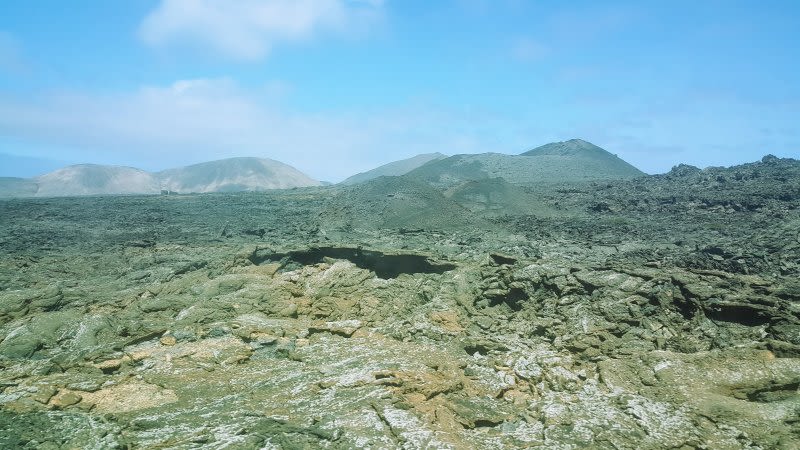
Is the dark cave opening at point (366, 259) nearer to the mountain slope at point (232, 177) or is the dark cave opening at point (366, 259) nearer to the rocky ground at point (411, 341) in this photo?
the rocky ground at point (411, 341)

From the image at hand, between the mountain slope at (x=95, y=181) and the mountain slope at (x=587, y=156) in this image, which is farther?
the mountain slope at (x=95, y=181)

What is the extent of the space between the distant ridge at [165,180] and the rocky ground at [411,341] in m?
60.0

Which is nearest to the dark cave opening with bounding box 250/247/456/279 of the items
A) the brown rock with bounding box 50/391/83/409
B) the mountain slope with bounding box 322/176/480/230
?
the mountain slope with bounding box 322/176/480/230

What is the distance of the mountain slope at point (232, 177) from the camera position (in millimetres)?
74688

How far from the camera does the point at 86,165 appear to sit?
75.7 metres

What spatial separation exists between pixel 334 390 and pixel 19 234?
17956 millimetres

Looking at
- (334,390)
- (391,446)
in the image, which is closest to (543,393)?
(391,446)

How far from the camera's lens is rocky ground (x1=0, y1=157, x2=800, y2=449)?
6.20 metres

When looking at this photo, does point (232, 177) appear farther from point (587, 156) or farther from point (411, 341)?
point (411, 341)

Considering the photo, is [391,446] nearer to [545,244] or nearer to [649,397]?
[649,397]

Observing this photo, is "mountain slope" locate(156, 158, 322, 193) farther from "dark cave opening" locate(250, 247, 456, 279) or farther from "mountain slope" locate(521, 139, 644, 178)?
"dark cave opening" locate(250, 247, 456, 279)

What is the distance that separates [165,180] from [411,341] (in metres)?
82.9

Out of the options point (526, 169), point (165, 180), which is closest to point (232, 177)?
point (165, 180)

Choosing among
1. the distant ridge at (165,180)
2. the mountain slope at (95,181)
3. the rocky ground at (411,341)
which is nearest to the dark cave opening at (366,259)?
the rocky ground at (411,341)
